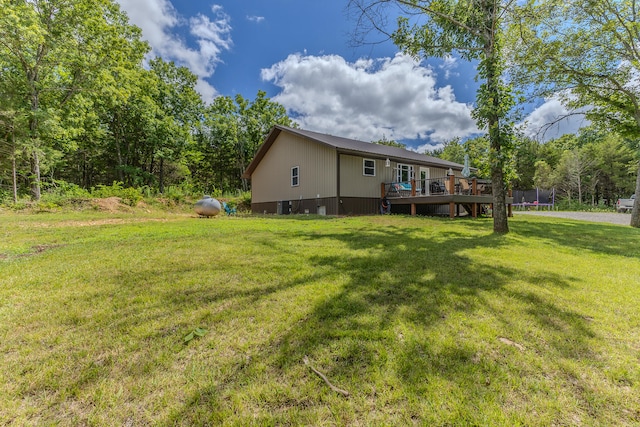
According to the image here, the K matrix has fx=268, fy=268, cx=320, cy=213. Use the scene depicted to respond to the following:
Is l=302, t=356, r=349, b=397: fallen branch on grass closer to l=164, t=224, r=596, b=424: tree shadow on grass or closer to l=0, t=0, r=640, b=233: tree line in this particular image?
l=164, t=224, r=596, b=424: tree shadow on grass

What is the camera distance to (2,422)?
131 centimetres

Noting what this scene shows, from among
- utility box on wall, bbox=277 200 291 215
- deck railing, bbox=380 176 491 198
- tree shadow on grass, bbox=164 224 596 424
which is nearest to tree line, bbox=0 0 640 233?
deck railing, bbox=380 176 491 198

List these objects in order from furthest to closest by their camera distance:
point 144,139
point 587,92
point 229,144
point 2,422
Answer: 1. point 229,144
2. point 144,139
3. point 587,92
4. point 2,422

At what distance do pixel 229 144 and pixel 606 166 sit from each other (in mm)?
39202

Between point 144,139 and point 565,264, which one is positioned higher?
point 144,139

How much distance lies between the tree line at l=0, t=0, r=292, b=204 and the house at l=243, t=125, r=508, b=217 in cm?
1056

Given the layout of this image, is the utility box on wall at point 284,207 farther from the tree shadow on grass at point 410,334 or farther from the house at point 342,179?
the tree shadow on grass at point 410,334

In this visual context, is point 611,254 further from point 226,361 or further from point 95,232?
point 95,232

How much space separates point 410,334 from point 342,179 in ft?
38.1

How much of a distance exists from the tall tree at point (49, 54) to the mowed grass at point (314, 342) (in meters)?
14.4

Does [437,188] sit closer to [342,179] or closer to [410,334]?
[342,179]

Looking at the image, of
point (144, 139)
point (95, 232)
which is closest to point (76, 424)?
point (95, 232)

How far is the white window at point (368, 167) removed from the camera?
14.3m

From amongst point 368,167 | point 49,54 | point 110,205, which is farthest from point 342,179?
point 49,54
